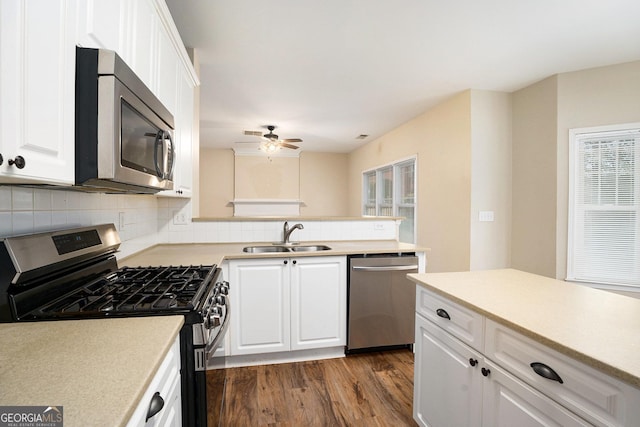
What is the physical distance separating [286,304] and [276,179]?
4566mm

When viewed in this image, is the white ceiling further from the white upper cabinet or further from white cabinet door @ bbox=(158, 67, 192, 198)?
the white upper cabinet

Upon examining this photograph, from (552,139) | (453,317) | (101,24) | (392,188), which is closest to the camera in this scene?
(101,24)

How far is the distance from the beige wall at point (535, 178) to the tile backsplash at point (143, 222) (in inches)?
54.7

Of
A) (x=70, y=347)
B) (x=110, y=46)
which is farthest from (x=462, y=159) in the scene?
(x=70, y=347)

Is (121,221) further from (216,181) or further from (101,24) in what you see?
(216,181)

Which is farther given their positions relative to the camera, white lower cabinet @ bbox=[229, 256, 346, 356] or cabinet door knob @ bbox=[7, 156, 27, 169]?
white lower cabinet @ bbox=[229, 256, 346, 356]

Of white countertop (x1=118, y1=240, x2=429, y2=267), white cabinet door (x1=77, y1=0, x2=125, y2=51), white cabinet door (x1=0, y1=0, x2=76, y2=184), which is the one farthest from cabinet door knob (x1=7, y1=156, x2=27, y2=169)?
white countertop (x1=118, y1=240, x2=429, y2=267)

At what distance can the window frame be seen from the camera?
4.31 meters

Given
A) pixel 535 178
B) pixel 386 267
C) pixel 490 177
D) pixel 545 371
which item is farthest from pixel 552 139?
pixel 545 371

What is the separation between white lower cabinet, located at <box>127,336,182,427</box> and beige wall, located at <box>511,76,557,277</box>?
130 inches

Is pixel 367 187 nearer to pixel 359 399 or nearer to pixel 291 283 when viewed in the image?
pixel 291 283

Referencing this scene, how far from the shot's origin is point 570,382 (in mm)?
814

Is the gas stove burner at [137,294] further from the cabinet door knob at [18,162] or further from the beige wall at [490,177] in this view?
the beige wall at [490,177]

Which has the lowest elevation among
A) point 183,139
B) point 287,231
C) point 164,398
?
point 164,398
